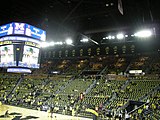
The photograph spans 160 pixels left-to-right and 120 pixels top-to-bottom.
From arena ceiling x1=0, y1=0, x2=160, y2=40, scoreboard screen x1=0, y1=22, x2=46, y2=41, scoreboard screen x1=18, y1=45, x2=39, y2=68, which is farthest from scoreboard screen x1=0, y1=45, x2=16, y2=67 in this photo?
arena ceiling x1=0, y1=0, x2=160, y2=40

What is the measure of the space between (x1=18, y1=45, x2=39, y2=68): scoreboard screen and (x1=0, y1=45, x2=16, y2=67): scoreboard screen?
562 millimetres

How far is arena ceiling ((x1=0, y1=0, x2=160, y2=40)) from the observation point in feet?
36.1

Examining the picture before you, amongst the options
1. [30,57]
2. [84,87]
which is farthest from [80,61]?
[30,57]

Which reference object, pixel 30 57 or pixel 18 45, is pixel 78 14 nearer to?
pixel 30 57

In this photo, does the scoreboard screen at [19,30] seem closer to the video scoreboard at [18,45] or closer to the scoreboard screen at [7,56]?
the video scoreboard at [18,45]

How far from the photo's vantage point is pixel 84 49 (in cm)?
3177

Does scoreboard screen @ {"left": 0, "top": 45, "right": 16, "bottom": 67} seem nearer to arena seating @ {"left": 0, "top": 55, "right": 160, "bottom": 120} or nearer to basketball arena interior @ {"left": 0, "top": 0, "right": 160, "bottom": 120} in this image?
basketball arena interior @ {"left": 0, "top": 0, "right": 160, "bottom": 120}

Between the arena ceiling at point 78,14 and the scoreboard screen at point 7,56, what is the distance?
2.75m

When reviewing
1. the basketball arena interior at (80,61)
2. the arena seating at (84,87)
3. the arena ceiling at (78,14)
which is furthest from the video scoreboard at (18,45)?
the arena seating at (84,87)

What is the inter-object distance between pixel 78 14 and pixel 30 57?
4014mm

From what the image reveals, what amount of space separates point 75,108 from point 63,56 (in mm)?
16692

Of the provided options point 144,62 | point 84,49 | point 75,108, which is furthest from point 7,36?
point 84,49

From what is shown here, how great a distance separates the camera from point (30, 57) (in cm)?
1118

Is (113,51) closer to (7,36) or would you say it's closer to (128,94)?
(128,94)
